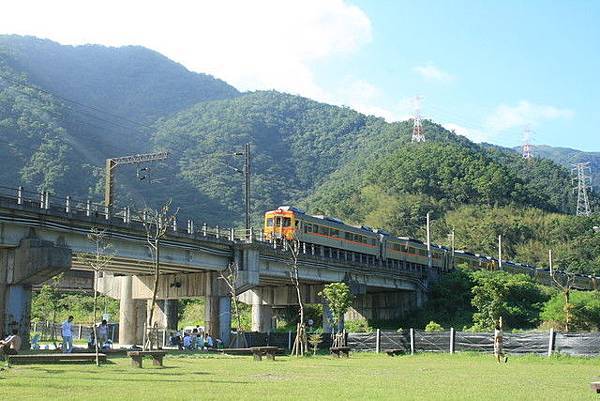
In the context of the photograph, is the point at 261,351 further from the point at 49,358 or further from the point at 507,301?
the point at 507,301

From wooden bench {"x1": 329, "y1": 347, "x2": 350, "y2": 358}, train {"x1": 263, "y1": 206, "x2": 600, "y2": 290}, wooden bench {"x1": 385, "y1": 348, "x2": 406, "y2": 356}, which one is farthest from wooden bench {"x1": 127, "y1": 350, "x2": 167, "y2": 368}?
train {"x1": 263, "y1": 206, "x2": 600, "y2": 290}

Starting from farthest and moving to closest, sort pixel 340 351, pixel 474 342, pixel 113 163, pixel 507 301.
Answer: pixel 507 301
pixel 113 163
pixel 474 342
pixel 340 351

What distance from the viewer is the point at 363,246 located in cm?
6306

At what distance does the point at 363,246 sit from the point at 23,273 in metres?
36.7

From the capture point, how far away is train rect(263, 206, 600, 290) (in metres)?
53.3

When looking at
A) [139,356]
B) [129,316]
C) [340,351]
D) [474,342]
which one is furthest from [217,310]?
[139,356]

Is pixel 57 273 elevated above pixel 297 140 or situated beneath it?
situated beneath

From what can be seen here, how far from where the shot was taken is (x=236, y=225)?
11112cm

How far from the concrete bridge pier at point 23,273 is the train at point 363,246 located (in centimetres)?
2124

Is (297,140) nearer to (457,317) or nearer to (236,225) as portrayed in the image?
(236,225)

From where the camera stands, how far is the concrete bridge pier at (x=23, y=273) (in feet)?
100

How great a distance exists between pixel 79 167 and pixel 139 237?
6544 centimetres

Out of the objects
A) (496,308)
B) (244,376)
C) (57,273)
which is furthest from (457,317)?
(244,376)

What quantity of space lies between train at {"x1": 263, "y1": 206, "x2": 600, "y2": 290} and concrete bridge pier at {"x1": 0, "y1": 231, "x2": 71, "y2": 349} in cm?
2124
